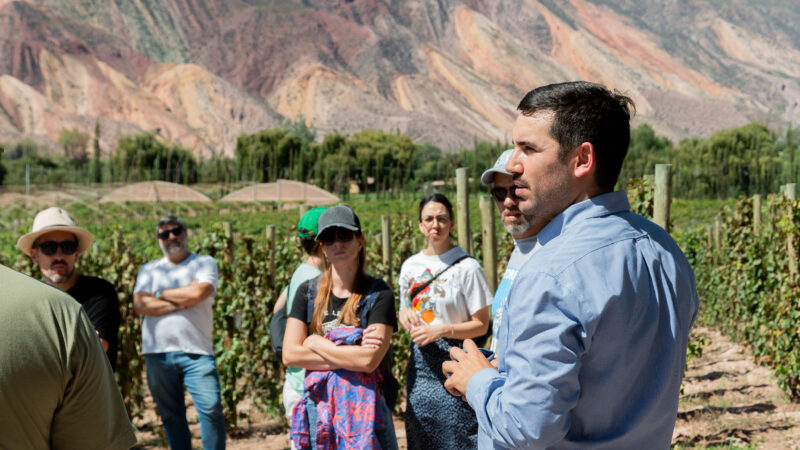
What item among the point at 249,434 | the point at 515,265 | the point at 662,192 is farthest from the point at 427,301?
the point at 249,434

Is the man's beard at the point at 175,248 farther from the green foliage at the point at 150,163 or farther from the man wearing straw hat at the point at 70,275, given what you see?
the green foliage at the point at 150,163

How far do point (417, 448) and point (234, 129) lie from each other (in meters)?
117

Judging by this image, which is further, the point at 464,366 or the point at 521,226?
the point at 521,226

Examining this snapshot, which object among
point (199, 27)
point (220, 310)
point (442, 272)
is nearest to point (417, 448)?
point (442, 272)

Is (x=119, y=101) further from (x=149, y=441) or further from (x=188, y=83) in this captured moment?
(x=149, y=441)

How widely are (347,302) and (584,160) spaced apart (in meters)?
1.74

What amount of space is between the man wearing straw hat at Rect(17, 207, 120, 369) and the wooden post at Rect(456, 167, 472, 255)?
224 centimetres

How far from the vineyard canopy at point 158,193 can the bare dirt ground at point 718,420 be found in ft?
177

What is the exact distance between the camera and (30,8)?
408ft

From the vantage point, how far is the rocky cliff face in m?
113

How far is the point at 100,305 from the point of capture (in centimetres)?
365

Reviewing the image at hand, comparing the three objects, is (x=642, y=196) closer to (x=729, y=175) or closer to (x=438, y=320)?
(x=438, y=320)

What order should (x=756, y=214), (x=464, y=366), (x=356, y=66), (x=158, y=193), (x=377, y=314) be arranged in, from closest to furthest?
1. (x=464, y=366)
2. (x=377, y=314)
3. (x=756, y=214)
4. (x=158, y=193)
5. (x=356, y=66)

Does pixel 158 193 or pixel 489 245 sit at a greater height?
pixel 158 193
